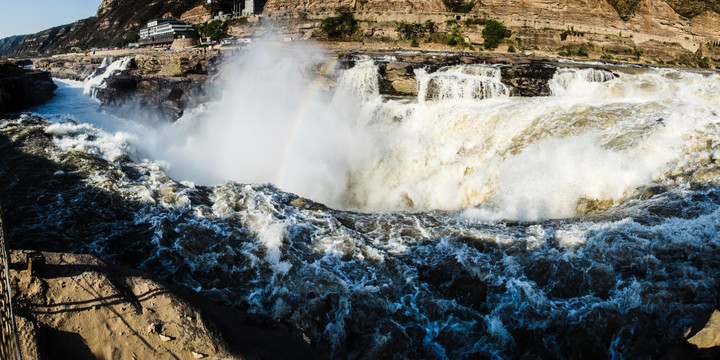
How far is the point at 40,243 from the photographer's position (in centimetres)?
664

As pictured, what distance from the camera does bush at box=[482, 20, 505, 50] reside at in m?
36.8

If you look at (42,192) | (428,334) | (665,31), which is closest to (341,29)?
(665,31)

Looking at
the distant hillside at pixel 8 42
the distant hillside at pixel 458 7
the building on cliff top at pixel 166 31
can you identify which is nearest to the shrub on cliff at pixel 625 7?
the distant hillside at pixel 458 7

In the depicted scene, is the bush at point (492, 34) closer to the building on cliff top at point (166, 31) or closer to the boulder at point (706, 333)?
the boulder at point (706, 333)

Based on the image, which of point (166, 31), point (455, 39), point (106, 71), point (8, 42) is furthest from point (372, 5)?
point (8, 42)

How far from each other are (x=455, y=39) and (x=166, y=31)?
3969 cm

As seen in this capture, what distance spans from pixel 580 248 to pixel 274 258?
16.4 ft

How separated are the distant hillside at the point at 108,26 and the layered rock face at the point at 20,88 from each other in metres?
47.6

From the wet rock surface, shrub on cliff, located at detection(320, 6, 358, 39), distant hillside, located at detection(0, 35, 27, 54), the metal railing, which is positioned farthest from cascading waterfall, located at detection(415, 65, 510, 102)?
distant hillside, located at detection(0, 35, 27, 54)

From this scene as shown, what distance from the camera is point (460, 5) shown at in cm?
4762

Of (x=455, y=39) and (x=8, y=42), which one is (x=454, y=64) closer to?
(x=455, y=39)

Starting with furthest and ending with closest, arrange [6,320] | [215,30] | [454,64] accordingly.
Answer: [215,30]
[454,64]
[6,320]

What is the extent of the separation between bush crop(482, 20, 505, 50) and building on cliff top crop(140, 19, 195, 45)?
129ft

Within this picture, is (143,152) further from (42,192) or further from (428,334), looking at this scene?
(428,334)
